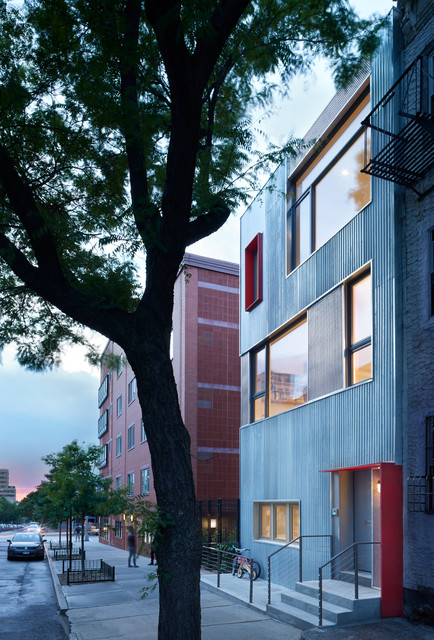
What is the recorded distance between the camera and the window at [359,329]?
1285 centimetres

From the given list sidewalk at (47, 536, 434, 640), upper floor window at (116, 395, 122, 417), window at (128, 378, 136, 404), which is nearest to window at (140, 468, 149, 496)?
window at (128, 378, 136, 404)

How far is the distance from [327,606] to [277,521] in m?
6.28

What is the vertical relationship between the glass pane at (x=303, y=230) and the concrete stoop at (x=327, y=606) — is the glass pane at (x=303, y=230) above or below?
above

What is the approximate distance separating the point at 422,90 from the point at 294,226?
20.9ft

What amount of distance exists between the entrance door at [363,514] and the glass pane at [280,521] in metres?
3.99

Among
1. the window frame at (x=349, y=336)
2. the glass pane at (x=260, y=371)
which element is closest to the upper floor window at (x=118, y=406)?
the glass pane at (x=260, y=371)

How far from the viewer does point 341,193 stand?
1466 centimetres

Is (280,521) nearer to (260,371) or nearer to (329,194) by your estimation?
(260,371)

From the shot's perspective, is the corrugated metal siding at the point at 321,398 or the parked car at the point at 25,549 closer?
the corrugated metal siding at the point at 321,398

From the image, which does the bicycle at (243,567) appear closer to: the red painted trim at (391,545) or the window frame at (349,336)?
the window frame at (349,336)

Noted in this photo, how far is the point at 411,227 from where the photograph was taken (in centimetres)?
1159

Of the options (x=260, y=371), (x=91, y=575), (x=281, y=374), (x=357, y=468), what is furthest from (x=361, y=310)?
(x=91, y=575)

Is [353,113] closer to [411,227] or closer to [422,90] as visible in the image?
[422,90]

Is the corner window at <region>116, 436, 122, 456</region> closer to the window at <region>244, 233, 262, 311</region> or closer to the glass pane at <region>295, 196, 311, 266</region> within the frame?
the window at <region>244, 233, 262, 311</region>
